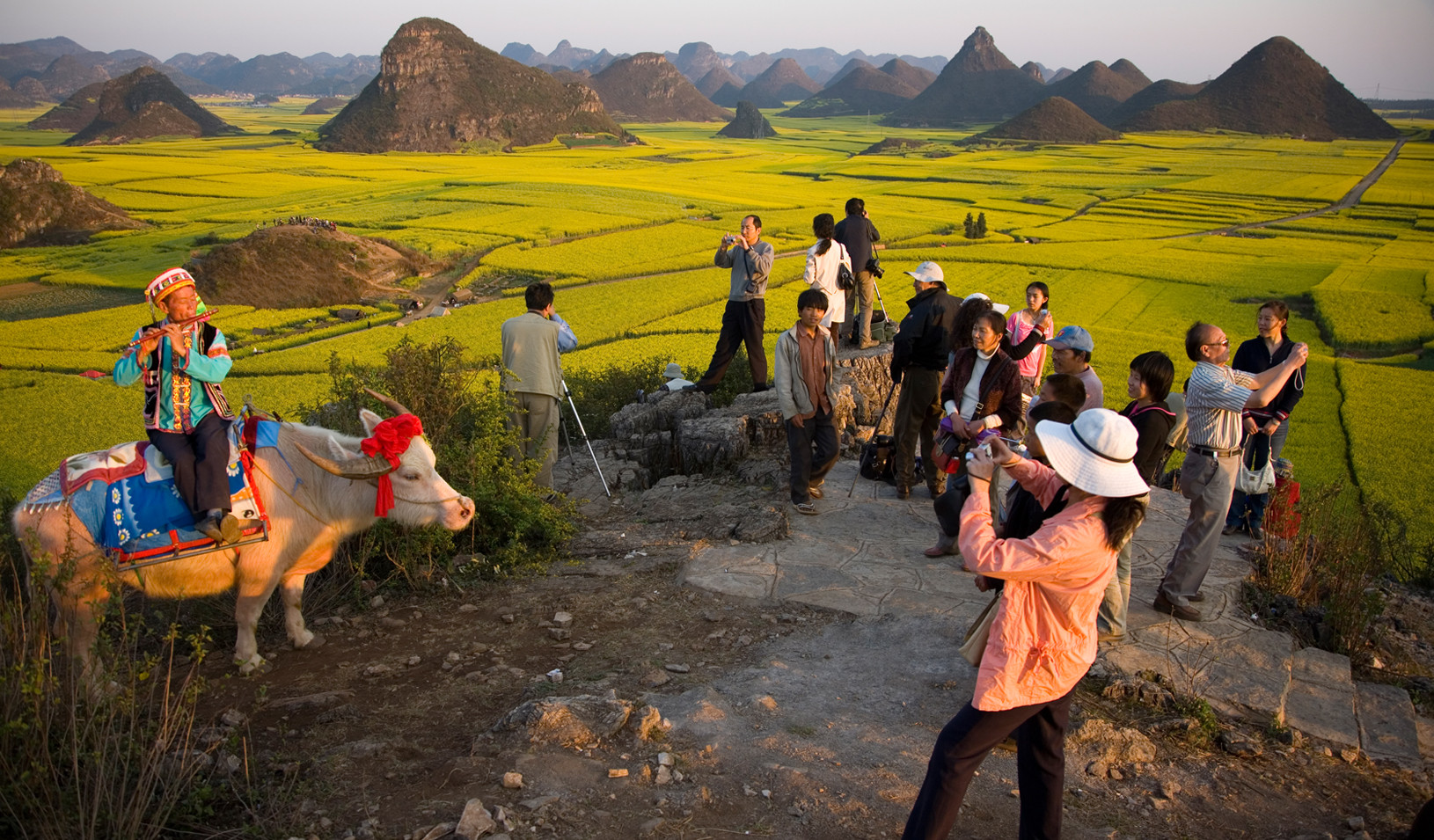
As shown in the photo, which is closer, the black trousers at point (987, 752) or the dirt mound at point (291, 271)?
the black trousers at point (987, 752)

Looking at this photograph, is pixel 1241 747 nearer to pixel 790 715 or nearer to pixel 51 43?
pixel 790 715

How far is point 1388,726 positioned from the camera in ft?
14.5

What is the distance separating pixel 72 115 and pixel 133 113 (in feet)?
23.3

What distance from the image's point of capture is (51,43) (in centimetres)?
Answer: 18588

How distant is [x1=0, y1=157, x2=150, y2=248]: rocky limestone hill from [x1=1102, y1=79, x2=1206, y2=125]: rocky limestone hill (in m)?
77.5

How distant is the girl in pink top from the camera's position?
6.80 metres

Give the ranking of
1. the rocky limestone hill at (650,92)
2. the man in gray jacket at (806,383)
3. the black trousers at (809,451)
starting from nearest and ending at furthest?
the man in gray jacket at (806,383)
the black trousers at (809,451)
the rocky limestone hill at (650,92)

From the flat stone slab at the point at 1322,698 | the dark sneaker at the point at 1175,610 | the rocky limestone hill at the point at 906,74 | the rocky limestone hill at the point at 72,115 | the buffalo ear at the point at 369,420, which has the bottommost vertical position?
the flat stone slab at the point at 1322,698

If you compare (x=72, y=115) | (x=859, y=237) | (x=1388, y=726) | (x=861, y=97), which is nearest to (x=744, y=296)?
(x=859, y=237)

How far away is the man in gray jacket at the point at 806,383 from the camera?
6336mm

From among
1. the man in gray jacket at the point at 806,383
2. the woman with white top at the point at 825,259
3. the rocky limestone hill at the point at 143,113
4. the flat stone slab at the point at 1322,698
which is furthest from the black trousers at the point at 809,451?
the rocky limestone hill at the point at 143,113

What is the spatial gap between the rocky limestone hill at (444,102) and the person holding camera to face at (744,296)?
187ft

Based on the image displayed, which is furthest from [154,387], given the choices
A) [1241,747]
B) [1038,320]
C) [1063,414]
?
[1038,320]

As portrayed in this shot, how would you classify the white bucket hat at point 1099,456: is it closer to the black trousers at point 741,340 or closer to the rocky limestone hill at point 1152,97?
the black trousers at point 741,340
